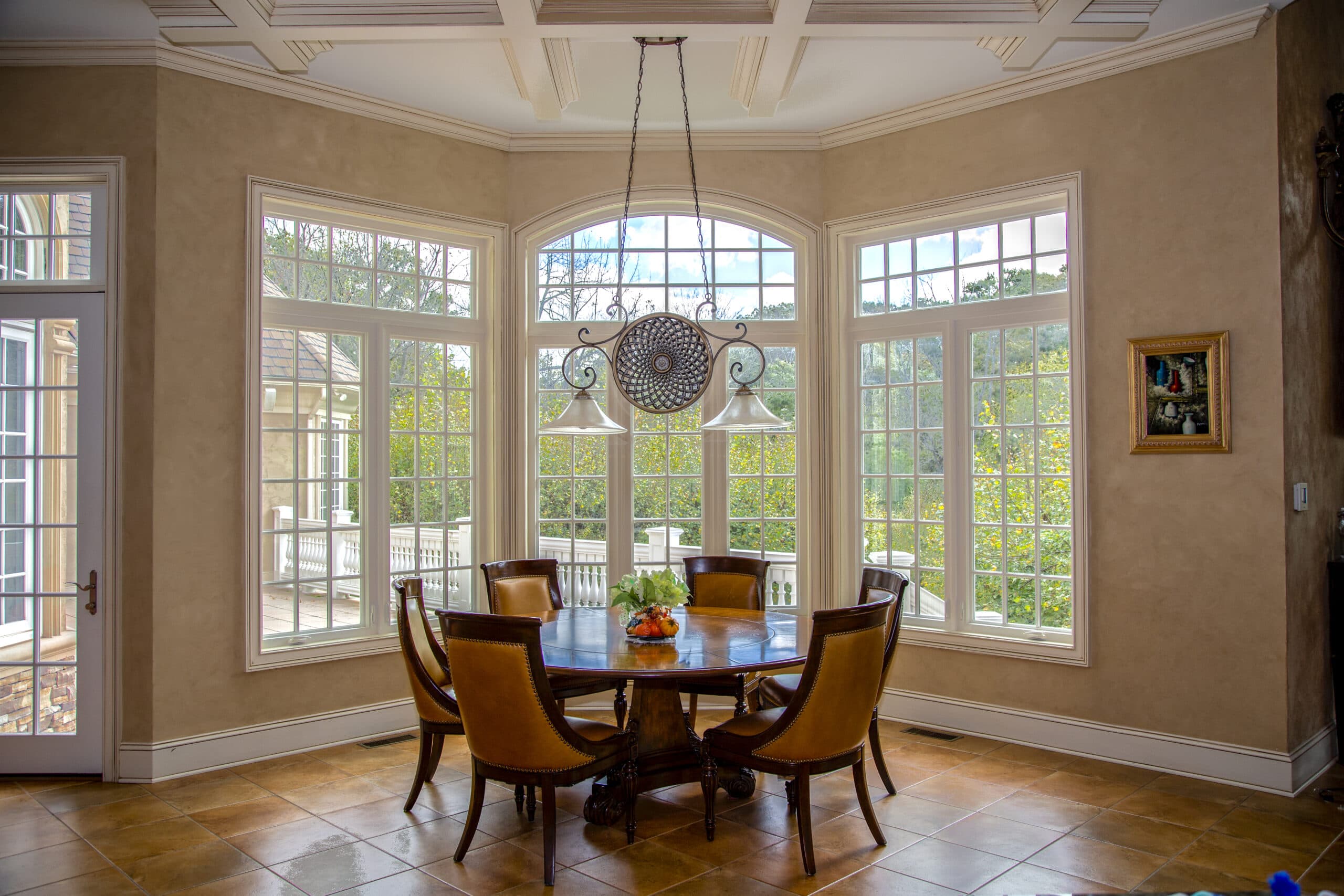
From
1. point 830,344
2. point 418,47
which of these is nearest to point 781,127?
point 830,344

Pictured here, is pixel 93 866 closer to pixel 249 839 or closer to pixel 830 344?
pixel 249 839

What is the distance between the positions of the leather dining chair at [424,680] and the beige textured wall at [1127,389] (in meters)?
2.82

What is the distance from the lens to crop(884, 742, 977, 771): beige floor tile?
4.35 metres

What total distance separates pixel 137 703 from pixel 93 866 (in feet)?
3.55

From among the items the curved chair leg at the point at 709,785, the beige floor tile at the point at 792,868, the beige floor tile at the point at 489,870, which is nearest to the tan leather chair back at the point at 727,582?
the curved chair leg at the point at 709,785

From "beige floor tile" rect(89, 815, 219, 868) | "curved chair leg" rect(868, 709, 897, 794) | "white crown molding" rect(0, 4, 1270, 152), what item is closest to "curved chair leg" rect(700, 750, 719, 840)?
"curved chair leg" rect(868, 709, 897, 794)

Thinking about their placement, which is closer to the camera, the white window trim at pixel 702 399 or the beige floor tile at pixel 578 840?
the beige floor tile at pixel 578 840

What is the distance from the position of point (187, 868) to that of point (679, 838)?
177cm

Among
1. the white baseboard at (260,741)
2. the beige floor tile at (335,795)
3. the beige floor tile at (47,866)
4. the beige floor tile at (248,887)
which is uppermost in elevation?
the white baseboard at (260,741)

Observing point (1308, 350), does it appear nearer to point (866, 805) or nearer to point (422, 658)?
point (866, 805)

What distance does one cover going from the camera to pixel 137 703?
4.20 metres

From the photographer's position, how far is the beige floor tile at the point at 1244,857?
10.4ft

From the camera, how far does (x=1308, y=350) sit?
4160mm

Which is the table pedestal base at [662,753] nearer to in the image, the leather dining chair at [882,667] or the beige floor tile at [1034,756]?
the leather dining chair at [882,667]
